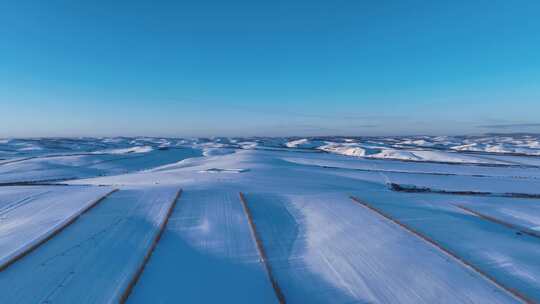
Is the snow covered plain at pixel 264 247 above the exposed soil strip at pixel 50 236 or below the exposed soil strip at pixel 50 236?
below

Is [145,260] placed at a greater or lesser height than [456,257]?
greater

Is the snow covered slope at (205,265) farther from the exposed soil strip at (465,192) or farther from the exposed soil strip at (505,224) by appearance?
the exposed soil strip at (465,192)

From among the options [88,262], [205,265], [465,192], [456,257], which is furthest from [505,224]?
[88,262]

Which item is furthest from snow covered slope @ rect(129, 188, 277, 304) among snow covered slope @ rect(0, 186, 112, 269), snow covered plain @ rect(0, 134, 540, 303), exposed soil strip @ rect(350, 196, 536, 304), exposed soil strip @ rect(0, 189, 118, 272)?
exposed soil strip @ rect(350, 196, 536, 304)

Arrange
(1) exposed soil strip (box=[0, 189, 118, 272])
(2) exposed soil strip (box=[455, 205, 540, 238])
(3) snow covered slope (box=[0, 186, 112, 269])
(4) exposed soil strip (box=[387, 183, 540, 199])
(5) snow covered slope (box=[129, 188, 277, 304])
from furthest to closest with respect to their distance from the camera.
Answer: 1. (4) exposed soil strip (box=[387, 183, 540, 199])
2. (2) exposed soil strip (box=[455, 205, 540, 238])
3. (3) snow covered slope (box=[0, 186, 112, 269])
4. (1) exposed soil strip (box=[0, 189, 118, 272])
5. (5) snow covered slope (box=[129, 188, 277, 304])

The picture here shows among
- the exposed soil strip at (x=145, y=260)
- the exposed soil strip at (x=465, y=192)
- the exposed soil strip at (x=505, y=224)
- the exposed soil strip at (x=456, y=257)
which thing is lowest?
the exposed soil strip at (x=465, y=192)

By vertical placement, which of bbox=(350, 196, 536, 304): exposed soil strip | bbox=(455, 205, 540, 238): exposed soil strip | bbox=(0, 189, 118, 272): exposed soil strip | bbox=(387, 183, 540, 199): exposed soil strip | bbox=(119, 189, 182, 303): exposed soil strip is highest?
bbox=(0, 189, 118, 272): exposed soil strip

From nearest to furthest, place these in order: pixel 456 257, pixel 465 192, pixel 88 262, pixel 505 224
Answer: pixel 88 262, pixel 456 257, pixel 505 224, pixel 465 192

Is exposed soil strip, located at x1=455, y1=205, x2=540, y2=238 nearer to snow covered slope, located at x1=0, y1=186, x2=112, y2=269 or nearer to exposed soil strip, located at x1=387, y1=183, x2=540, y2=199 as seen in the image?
exposed soil strip, located at x1=387, y1=183, x2=540, y2=199

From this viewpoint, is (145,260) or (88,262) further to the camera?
(145,260)

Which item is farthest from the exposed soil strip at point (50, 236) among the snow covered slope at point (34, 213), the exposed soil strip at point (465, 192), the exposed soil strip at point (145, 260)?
the exposed soil strip at point (465, 192)

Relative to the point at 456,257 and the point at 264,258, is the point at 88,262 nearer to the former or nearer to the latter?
the point at 264,258

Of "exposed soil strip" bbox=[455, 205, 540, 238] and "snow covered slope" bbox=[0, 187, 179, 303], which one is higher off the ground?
"snow covered slope" bbox=[0, 187, 179, 303]

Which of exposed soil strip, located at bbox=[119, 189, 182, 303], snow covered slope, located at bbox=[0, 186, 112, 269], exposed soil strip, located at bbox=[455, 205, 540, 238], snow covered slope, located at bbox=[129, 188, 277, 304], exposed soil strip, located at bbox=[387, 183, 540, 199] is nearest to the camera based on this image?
exposed soil strip, located at bbox=[119, 189, 182, 303]
